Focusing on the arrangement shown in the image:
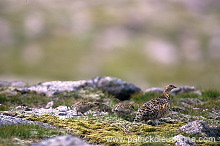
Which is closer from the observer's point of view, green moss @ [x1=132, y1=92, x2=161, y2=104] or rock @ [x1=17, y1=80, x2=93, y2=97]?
green moss @ [x1=132, y1=92, x2=161, y2=104]

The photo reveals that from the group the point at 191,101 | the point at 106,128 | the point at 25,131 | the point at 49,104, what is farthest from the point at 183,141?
the point at 191,101

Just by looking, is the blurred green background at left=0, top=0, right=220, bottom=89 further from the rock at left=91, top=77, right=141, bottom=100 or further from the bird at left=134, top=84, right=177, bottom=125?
the bird at left=134, top=84, right=177, bottom=125

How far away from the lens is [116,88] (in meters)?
27.8

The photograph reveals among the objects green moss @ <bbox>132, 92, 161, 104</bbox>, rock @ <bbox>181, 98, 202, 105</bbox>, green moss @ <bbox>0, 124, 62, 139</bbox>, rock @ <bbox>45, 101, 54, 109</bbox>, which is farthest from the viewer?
green moss @ <bbox>132, 92, 161, 104</bbox>

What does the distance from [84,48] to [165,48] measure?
125ft

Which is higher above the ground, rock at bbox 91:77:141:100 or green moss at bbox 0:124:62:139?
rock at bbox 91:77:141:100

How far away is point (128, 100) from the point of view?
26.8 metres

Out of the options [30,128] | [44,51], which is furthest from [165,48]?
[30,128]

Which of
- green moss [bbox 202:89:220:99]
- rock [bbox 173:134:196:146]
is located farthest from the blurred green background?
rock [bbox 173:134:196:146]

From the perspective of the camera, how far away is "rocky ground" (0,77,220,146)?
13.3m

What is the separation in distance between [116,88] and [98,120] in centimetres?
1122


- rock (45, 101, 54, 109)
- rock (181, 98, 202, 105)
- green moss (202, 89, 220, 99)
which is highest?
green moss (202, 89, 220, 99)

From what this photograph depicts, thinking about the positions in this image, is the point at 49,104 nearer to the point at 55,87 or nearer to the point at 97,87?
the point at 55,87

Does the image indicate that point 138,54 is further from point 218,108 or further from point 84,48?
point 218,108
